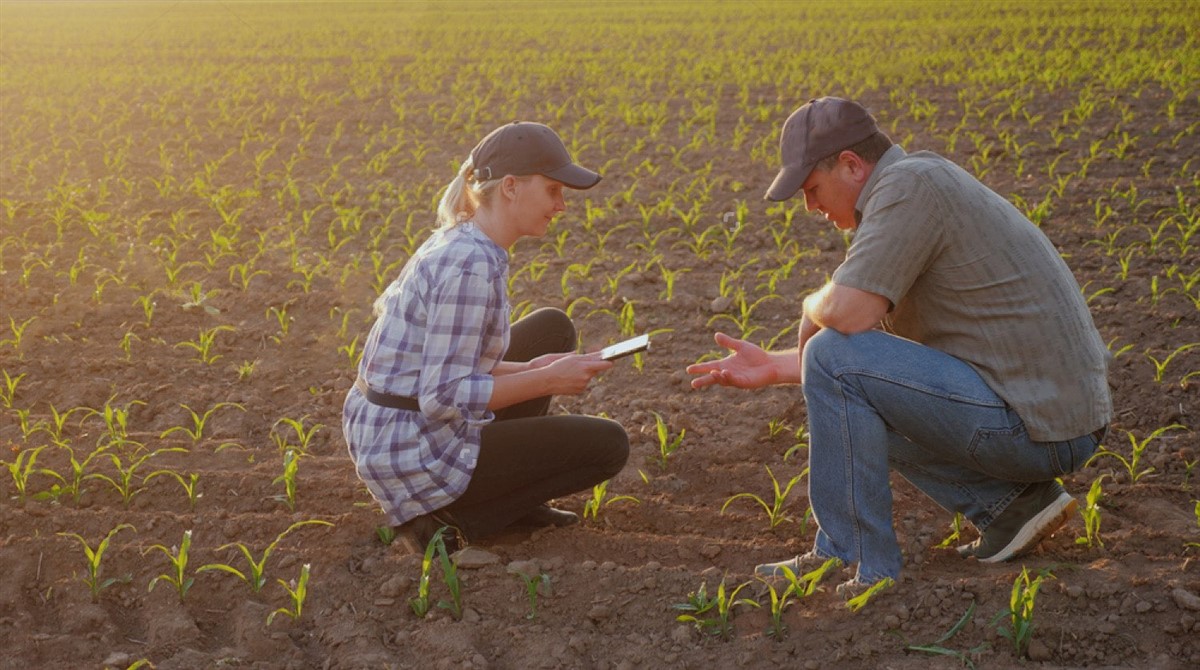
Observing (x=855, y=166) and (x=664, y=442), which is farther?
(x=664, y=442)

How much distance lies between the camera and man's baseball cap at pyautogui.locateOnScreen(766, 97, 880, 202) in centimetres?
321

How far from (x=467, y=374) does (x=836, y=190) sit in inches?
50.1

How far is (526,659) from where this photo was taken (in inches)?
122

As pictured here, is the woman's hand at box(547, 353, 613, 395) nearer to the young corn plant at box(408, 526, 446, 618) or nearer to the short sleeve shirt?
the young corn plant at box(408, 526, 446, 618)

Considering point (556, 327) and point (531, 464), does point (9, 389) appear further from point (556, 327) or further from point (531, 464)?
point (531, 464)

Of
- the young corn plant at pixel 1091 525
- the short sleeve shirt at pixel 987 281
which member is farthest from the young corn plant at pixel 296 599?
the young corn plant at pixel 1091 525

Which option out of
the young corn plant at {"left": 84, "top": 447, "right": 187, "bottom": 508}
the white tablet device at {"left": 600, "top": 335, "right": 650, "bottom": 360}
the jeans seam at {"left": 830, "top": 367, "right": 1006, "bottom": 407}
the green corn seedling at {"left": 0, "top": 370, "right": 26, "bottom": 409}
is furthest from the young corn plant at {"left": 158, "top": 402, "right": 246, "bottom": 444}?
the jeans seam at {"left": 830, "top": 367, "right": 1006, "bottom": 407}

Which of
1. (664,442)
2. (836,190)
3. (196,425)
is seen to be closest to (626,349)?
(836,190)

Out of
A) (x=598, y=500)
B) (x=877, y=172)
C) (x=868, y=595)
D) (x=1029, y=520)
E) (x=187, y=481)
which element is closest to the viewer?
(x=868, y=595)

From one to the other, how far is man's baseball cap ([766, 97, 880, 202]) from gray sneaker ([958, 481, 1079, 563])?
1.24 m

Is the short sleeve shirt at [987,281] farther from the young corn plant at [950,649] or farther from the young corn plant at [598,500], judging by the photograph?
the young corn plant at [598,500]

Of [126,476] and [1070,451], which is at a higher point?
[1070,451]

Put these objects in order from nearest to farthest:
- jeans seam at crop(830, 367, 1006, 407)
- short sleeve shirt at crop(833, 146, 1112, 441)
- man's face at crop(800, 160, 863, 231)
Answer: short sleeve shirt at crop(833, 146, 1112, 441) < jeans seam at crop(830, 367, 1006, 407) < man's face at crop(800, 160, 863, 231)

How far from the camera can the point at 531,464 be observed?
366 cm
